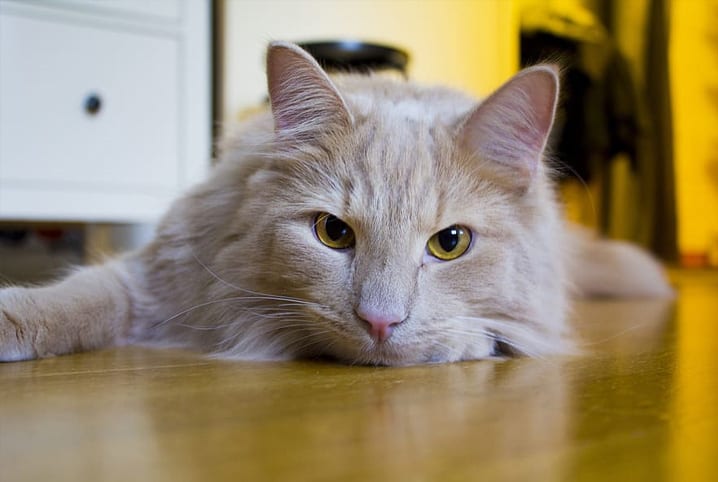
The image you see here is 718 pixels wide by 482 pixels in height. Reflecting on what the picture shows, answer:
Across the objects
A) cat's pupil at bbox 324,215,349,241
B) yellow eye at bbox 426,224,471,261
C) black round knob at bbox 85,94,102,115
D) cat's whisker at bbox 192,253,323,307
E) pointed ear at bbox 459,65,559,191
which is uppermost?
black round knob at bbox 85,94,102,115

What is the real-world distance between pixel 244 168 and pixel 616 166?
165 inches

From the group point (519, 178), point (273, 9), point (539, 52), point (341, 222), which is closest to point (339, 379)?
point (341, 222)

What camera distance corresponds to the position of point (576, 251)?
251cm

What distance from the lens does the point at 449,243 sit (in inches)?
46.4

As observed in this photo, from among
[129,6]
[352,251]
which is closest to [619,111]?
[129,6]

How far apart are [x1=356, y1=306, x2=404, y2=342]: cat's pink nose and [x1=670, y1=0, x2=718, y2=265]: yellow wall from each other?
4008 millimetres

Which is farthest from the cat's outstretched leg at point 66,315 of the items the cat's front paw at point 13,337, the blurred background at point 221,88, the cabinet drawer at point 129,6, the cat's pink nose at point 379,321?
the cabinet drawer at point 129,6

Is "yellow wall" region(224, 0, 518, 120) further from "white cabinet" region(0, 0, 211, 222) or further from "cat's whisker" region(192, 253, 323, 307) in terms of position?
"cat's whisker" region(192, 253, 323, 307)

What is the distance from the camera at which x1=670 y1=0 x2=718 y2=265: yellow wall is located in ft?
14.3

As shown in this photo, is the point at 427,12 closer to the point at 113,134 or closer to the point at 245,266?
the point at 113,134

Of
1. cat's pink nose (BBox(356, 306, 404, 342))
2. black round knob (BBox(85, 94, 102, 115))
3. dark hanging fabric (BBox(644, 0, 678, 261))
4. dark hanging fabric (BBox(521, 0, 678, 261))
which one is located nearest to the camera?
cat's pink nose (BBox(356, 306, 404, 342))

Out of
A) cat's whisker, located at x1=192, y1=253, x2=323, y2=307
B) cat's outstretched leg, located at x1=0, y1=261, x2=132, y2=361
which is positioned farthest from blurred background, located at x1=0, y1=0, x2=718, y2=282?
cat's whisker, located at x1=192, y1=253, x2=323, y2=307

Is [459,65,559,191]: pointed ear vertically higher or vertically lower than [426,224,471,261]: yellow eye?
higher

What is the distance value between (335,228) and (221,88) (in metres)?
1.76
